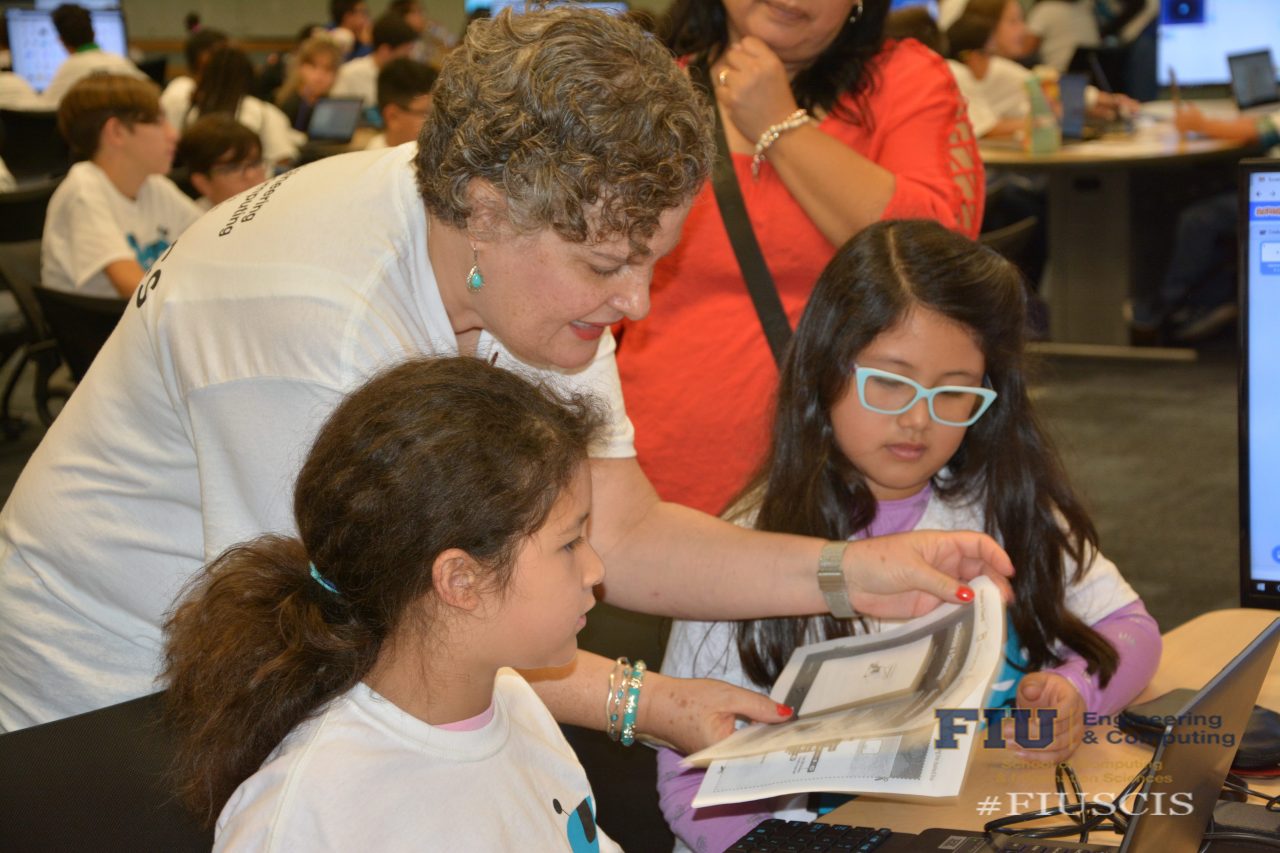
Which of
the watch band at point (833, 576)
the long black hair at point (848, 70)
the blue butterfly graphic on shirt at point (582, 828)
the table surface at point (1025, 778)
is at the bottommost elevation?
the table surface at point (1025, 778)

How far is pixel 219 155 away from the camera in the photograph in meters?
4.81

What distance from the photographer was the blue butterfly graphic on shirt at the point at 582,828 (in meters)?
1.29

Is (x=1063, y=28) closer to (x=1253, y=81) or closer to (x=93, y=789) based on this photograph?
(x=1253, y=81)

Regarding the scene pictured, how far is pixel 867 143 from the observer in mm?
2059

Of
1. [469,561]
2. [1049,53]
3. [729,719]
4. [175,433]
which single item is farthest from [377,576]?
[1049,53]

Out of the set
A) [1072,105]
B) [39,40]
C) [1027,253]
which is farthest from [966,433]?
[39,40]

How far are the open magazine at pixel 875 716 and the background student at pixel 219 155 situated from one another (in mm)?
3822

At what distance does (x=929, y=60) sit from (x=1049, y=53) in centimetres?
683

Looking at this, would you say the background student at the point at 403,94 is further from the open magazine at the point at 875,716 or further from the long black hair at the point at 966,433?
the open magazine at the point at 875,716

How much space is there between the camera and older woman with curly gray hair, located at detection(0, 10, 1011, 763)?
125 cm

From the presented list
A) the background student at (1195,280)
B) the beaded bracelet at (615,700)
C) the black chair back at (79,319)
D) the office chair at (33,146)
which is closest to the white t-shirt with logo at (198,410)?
the beaded bracelet at (615,700)

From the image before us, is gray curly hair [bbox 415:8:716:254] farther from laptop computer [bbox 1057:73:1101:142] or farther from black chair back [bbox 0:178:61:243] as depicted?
laptop computer [bbox 1057:73:1101:142]

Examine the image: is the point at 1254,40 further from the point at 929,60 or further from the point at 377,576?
the point at 377,576

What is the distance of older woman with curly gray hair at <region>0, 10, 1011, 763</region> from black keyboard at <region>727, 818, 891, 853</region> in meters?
0.15
